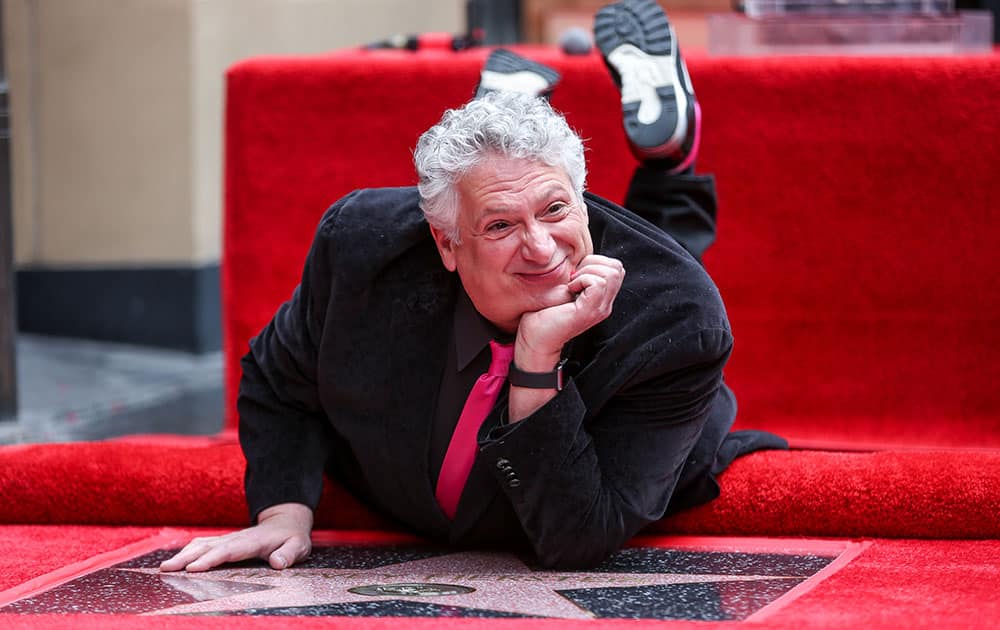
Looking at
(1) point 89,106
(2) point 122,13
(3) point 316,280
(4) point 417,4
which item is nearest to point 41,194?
(1) point 89,106

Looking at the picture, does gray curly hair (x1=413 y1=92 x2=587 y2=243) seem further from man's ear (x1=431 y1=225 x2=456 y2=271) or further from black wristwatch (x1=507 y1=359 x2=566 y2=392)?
black wristwatch (x1=507 y1=359 x2=566 y2=392)

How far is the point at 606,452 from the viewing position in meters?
1.55

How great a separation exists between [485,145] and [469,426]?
0.33 metres

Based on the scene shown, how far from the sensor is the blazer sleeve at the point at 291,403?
5.50ft

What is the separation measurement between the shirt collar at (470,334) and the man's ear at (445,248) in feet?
0.21

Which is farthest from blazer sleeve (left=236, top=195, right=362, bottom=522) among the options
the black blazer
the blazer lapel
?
the blazer lapel

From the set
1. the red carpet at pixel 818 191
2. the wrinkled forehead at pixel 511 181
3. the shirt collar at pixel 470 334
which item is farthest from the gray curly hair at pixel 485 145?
the red carpet at pixel 818 191

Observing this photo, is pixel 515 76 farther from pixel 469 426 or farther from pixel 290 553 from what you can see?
pixel 290 553

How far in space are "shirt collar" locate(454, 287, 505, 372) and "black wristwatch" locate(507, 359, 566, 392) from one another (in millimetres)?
103

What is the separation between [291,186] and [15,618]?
1.13m

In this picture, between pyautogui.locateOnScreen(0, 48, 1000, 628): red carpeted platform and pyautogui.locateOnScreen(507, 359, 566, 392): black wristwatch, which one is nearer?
pyautogui.locateOnScreen(507, 359, 566, 392): black wristwatch

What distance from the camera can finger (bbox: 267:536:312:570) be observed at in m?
1.58

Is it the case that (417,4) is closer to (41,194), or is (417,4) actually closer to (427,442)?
(41,194)

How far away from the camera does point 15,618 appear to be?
4.43 ft
